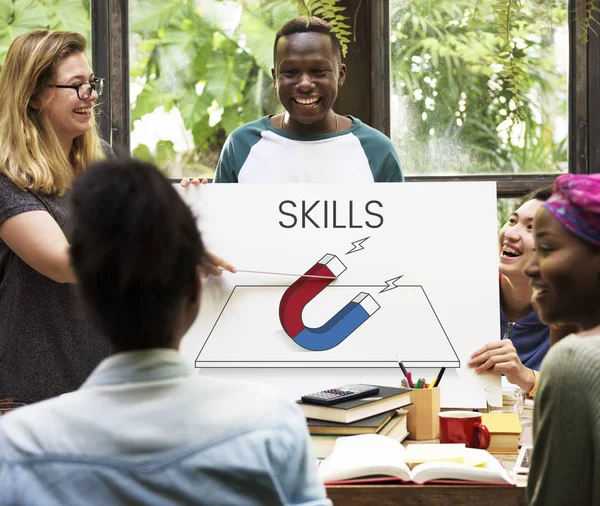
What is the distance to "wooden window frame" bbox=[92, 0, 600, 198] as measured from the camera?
2.90m

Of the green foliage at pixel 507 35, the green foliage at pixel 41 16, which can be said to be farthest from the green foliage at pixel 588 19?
the green foliage at pixel 41 16

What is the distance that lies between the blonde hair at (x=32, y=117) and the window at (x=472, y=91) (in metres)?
1.28

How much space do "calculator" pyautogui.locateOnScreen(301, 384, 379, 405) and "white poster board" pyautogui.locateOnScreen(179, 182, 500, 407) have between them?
24 centimetres

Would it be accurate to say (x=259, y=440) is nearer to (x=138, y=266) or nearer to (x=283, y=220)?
(x=138, y=266)

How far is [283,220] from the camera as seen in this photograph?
1.98 m

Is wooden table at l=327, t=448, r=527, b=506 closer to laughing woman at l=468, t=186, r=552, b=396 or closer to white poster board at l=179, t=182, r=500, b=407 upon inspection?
white poster board at l=179, t=182, r=500, b=407

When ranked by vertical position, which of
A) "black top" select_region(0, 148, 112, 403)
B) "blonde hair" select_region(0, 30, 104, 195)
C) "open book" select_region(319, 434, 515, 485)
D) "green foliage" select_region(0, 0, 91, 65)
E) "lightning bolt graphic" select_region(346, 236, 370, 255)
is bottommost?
"open book" select_region(319, 434, 515, 485)

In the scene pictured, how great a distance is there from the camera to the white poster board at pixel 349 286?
1.90 meters

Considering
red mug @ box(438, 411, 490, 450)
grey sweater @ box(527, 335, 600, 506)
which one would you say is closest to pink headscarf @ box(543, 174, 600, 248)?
grey sweater @ box(527, 335, 600, 506)

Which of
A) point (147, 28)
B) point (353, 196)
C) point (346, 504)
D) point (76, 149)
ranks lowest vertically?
point (346, 504)

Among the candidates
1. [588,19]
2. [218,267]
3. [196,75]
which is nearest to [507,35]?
[588,19]

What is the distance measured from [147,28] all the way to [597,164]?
5.29ft

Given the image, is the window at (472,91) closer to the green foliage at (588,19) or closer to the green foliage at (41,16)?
the green foliage at (588,19)

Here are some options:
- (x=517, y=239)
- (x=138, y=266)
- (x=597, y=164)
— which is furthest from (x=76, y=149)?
(x=597, y=164)
